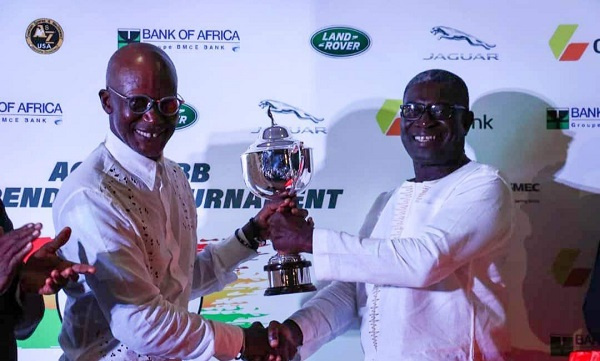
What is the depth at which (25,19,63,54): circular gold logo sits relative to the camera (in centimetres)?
365

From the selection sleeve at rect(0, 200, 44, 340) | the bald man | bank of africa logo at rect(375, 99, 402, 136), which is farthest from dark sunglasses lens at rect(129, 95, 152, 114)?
bank of africa logo at rect(375, 99, 402, 136)

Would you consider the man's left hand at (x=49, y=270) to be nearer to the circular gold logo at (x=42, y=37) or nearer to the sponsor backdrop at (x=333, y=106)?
the sponsor backdrop at (x=333, y=106)

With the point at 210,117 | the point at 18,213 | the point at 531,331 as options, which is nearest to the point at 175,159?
the point at 210,117

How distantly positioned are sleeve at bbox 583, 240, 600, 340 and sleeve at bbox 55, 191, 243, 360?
167 cm

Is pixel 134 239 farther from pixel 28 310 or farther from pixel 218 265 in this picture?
pixel 218 265

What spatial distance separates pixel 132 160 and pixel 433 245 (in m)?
1.11

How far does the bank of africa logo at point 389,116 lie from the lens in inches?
146

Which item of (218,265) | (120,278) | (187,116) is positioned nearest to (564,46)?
(187,116)

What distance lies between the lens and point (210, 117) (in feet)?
12.0

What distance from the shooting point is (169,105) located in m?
2.82

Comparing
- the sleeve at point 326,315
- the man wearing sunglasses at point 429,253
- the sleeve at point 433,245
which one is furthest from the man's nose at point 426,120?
the sleeve at point 326,315

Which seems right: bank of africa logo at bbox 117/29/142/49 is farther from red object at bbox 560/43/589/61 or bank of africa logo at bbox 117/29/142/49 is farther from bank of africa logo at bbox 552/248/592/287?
bank of africa logo at bbox 552/248/592/287

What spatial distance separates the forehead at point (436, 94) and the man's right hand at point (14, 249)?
1.57m

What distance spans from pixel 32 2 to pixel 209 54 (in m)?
0.85
